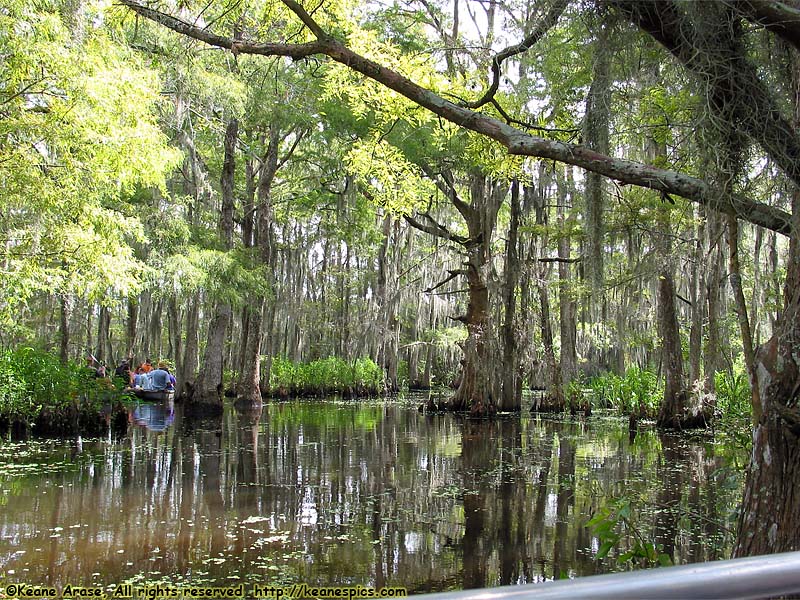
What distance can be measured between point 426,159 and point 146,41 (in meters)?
6.37

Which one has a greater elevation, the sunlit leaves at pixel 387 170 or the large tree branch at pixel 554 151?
the sunlit leaves at pixel 387 170

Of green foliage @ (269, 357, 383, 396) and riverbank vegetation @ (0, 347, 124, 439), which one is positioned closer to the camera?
riverbank vegetation @ (0, 347, 124, 439)

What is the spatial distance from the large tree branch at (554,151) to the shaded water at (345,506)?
1.92 meters

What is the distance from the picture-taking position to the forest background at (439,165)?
10.9ft

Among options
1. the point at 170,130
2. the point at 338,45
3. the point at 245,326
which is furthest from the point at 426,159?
the point at 338,45

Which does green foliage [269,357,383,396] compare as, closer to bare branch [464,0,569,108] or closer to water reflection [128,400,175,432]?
water reflection [128,400,175,432]

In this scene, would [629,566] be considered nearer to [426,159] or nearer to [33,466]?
[33,466]

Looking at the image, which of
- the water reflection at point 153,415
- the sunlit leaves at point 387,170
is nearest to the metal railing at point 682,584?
the sunlit leaves at point 387,170

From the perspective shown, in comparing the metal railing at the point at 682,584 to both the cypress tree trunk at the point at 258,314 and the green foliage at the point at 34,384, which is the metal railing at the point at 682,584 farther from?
the cypress tree trunk at the point at 258,314

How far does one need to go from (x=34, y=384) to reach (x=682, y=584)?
1112 cm

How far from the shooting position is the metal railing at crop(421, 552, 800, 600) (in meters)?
0.74

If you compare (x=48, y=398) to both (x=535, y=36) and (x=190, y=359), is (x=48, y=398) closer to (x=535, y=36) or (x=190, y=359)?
(x=190, y=359)

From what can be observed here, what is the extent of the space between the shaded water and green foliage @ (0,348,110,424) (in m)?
0.74

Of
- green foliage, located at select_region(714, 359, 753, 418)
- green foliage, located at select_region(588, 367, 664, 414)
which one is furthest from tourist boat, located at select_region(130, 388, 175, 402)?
green foliage, located at select_region(714, 359, 753, 418)
